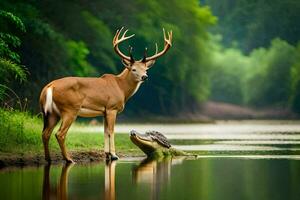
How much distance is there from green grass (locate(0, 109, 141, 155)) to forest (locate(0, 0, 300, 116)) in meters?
0.85

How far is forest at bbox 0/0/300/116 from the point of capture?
48.3 m

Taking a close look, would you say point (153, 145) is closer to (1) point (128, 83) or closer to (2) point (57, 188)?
(1) point (128, 83)

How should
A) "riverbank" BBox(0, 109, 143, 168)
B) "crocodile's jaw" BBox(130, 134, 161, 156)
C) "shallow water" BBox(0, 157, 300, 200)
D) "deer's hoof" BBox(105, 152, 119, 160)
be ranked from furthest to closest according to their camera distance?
"crocodile's jaw" BBox(130, 134, 161, 156)
"deer's hoof" BBox(105, 152, 119, 160)
"riverbank" BBox(0, 109, 143, 168)
"shallow water" BBox(0, 157, 300, 200)

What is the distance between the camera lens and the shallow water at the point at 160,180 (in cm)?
1777

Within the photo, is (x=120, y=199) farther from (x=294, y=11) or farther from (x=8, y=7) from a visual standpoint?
(x=294, y=11)

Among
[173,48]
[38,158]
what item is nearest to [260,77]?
[173,48]

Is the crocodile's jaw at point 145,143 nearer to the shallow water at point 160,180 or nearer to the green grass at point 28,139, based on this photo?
the green grass at point 28,139

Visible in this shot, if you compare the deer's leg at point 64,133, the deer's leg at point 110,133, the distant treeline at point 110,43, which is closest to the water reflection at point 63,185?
the deer's leg at point 64,133

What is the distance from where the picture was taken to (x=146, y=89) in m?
81.8

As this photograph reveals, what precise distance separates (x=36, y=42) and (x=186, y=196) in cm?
3180

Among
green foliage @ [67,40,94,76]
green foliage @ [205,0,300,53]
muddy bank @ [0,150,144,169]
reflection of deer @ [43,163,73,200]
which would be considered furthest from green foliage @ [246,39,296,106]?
reflection of deer @ [43,163,73,200]

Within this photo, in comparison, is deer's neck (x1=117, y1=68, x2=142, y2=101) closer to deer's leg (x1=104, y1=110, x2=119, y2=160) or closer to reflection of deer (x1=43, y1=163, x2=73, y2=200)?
deer's leg (x1=104, y1=110, x2=119, y2=160)

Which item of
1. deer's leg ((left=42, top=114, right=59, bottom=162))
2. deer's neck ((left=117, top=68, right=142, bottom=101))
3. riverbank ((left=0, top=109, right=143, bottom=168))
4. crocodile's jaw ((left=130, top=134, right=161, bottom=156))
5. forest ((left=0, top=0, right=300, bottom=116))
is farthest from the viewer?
forest ((left=0, top=0, right=300, bottom=116))

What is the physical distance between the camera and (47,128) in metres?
24.6
